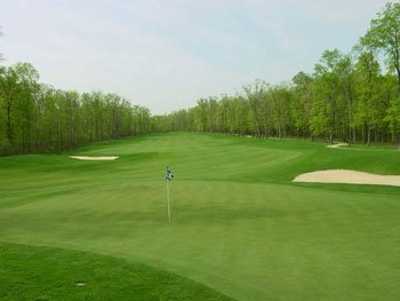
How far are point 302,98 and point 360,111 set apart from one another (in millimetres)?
25662

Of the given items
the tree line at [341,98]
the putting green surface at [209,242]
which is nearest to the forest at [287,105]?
the tree line at [341,98]

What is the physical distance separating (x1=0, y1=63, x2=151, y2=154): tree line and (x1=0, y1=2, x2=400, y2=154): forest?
0.15 meters

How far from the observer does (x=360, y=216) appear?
1323 cm

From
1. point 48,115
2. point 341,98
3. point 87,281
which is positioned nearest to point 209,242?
point 87,281

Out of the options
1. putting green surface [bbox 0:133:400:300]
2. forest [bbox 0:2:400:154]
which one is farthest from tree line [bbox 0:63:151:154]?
putting green surface [bbox 0:133:400:300]

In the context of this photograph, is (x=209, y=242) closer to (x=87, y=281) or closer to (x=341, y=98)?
(x=87, y=281)

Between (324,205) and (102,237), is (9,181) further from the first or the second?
(324,205)

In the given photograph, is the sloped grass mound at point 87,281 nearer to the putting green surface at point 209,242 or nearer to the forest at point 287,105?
the putting green surface at point 209,242

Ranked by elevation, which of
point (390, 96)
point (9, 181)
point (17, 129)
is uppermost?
point (390, 96)

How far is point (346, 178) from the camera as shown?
84.0ft

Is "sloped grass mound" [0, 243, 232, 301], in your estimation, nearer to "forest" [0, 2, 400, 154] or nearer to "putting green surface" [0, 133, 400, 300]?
"putting green surface" [0, 133, 400, 300]

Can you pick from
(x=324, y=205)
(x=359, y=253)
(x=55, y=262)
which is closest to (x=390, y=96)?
(x=324, y=205)

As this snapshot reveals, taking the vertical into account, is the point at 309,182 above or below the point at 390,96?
below

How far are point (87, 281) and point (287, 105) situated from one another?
8754cm
